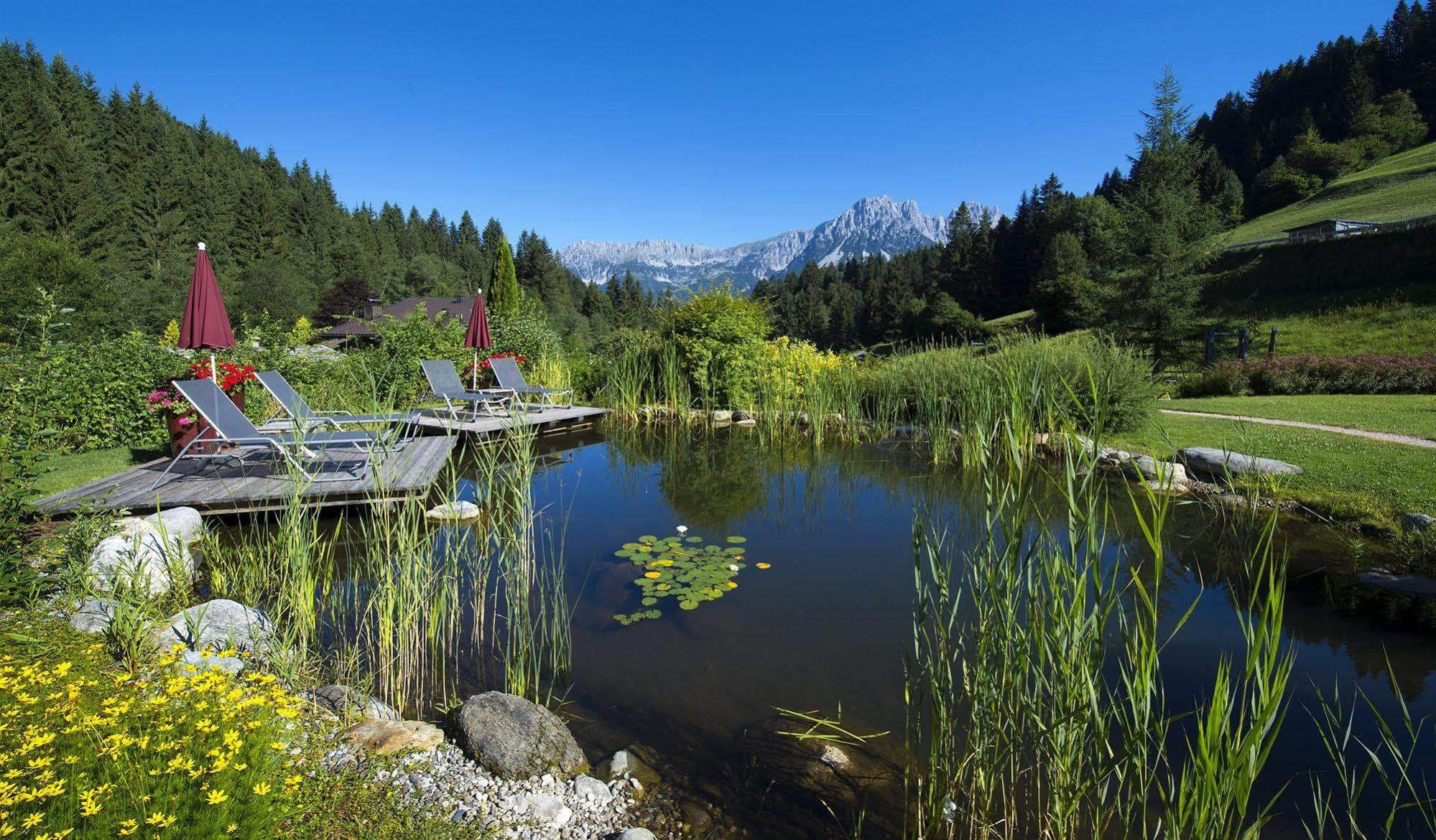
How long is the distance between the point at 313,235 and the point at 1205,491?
207 feet

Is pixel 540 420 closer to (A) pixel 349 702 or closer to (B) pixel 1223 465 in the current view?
(A) pixel 349 702

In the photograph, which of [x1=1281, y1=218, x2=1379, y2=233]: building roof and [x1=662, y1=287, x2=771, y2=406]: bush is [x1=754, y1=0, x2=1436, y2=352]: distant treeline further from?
[x1=662, y1=287, x2=771, y2=406]: bush

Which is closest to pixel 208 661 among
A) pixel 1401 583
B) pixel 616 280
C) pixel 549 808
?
pixel 549 808

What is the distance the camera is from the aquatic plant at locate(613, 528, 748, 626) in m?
3.86

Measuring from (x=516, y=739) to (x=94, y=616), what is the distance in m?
1.95

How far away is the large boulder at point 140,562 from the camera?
293 cm

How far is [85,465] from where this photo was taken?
5770mm

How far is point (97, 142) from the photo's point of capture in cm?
3562

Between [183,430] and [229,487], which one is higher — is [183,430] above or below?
above

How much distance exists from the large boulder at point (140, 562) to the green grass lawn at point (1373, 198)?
32.0 meters

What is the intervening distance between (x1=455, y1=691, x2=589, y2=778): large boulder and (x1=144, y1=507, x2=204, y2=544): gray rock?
114 inches

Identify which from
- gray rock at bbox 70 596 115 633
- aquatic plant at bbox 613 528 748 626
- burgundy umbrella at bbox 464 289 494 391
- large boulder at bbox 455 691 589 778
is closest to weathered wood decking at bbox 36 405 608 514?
gray rock at bbox 70 596 115 633

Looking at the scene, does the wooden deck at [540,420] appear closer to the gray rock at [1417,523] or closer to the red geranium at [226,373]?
the red geranium at [226,373]

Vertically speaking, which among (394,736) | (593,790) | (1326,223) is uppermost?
(1326,223)
